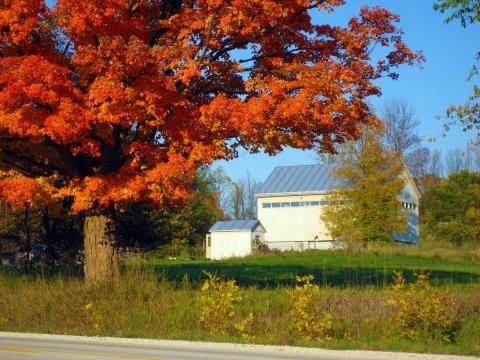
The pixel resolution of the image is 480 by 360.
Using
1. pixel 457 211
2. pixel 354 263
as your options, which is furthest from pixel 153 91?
pixel 457 211

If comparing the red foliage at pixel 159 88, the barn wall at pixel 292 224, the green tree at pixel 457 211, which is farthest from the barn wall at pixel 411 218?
the red foliage at pixel 159 88

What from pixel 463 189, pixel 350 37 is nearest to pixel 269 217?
pixel 463 189

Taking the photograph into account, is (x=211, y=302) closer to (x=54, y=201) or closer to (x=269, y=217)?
(x=54, y=201)

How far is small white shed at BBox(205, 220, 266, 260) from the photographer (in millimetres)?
59000

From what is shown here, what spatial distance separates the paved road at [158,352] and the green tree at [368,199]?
34488 mm

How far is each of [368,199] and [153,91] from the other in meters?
32.6

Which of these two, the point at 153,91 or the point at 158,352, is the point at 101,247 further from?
the point at 158,352

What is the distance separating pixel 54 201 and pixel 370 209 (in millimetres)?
31770

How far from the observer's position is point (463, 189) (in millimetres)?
56281

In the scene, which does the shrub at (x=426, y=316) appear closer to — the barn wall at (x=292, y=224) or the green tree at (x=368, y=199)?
the green tree at (x=368, y=199)

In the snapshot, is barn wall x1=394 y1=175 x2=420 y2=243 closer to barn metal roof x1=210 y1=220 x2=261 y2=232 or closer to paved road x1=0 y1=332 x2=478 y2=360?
barn metal roof x1=210 y1=220 x2=261 y2=232

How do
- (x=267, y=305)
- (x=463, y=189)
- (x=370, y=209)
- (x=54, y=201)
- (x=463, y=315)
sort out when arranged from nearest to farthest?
(x=463, y=315), (x=267, y=305), (x=54, y=201), (x=370, y=209), (x=463, y=189)

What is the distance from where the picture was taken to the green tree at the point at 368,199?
149 feet

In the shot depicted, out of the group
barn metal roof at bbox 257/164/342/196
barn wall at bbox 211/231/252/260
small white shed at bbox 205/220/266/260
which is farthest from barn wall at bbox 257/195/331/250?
barn wall at bbox 211/231/252/260
